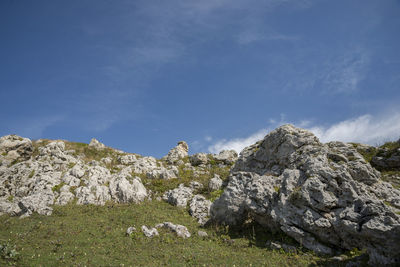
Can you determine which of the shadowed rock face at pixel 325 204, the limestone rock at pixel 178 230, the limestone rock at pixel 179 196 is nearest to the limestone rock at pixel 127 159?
the limestone rock at pixel 179 196

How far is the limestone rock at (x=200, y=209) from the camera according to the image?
2855 cm

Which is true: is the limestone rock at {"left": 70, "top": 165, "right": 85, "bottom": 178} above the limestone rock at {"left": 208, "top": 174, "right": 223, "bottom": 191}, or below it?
above

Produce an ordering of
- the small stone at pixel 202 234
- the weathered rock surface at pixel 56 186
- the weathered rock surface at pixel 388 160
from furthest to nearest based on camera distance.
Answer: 1. the weathered rock surface at pixel 388 160
2. the weathered rock surface at pixel 56 186
3. the small stone at pixel 202 234

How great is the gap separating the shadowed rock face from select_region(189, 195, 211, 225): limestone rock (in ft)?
8.75

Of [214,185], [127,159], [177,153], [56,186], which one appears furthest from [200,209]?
[177,153]

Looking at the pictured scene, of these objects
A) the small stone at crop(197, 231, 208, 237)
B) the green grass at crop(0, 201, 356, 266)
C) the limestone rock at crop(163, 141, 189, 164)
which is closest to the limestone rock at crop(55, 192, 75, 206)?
the green grass at crop(0, 201, 356, 266)

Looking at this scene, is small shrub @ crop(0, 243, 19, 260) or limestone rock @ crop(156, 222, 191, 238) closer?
small shrub @ crop(0, 243, 19, 260)

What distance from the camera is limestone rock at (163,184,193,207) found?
33438mm

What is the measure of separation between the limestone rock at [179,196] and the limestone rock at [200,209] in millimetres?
1997

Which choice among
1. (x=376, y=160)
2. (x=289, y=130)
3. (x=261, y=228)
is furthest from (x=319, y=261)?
(x=376, y=160)

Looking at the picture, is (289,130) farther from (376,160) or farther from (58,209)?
(58,209)

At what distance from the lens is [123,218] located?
1057 inches

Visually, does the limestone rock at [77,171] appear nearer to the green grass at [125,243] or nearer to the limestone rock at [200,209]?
the green grass at [125,243]

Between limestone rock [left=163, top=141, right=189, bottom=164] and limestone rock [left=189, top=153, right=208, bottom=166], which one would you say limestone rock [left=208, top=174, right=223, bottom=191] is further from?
limestone rock [left=163, top=141, right=189, bottom=164]
